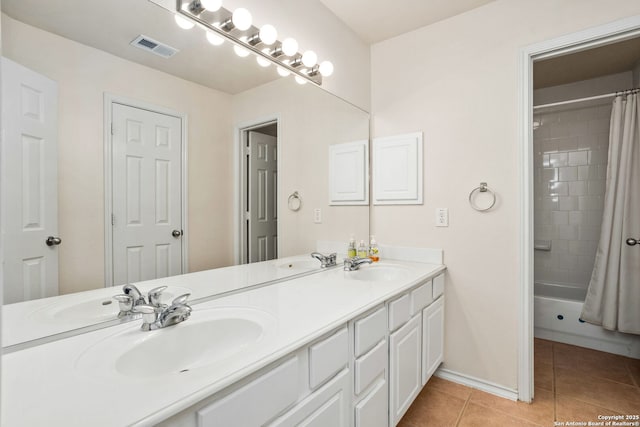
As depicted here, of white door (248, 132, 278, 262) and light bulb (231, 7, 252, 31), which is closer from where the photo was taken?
light bulb (231, 7, 252, 31)

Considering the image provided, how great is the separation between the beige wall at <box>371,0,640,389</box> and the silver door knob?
195cm

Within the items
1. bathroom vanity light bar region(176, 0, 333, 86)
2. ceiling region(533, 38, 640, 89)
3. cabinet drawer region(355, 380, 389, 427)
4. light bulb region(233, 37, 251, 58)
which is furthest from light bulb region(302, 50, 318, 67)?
ceiling region(533, 38, 640, 89)

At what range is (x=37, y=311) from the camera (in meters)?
0.91

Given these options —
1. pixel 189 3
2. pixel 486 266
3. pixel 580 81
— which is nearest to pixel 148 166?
pixel 189 3

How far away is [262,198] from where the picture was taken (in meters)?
1.63

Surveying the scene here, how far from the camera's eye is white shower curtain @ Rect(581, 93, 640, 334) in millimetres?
2381

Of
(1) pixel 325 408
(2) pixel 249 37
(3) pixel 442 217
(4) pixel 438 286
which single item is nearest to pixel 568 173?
(3) pixel 442 217

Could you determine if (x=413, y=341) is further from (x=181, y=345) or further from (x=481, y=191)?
(x=181, y=345)

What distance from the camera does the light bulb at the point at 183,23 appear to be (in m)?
1.26

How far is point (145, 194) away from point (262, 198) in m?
0.59

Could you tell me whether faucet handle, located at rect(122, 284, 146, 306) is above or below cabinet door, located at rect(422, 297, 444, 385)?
above

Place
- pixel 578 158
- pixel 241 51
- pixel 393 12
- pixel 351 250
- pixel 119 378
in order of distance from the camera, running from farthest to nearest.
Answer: pixel 578 158
pixel 351 250
pixel 393 12
pixel 241 51
pixel 119 378

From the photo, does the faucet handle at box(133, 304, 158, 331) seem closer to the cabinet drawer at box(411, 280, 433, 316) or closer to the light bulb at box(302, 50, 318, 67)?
the cabinet drawer at box(411, 280, 433, 316)

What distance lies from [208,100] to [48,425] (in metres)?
1.16
